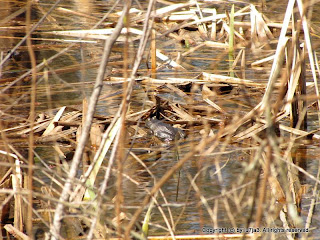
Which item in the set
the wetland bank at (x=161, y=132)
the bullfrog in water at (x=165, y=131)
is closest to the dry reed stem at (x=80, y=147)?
the wetland bank at (x=161, y=132)

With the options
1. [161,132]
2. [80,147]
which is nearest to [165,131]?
[161,132]

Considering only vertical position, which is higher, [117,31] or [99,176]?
[117,31]

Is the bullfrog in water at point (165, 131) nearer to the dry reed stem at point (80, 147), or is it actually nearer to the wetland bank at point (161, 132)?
the wetland bank at point (161, 132)

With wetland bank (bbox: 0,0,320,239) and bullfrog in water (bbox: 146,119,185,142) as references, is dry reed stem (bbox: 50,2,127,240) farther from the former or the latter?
bullfrog in water (bbox: 146,119,185,142)

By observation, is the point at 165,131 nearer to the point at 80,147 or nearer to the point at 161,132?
the point at 161,132

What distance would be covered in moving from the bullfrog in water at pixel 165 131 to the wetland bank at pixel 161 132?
11 millimetres

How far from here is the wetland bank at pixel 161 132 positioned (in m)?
1.95

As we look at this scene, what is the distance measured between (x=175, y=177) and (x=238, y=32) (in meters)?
4.32

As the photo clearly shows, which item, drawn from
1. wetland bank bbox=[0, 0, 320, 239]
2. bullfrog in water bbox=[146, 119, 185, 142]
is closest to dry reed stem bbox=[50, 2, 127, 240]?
wetland bank bbox=[0, 0, 320, 239]

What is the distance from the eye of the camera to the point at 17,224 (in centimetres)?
286

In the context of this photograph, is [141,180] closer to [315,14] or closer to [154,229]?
A: [154,229]

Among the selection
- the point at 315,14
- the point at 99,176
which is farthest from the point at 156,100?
the point at 315,14

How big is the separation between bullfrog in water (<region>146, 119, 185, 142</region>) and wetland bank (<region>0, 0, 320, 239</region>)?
1cm

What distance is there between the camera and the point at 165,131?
438 centimetres
